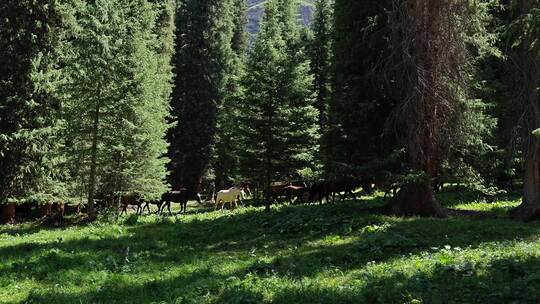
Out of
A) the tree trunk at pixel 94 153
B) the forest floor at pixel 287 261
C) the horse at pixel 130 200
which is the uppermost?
the tree trunk at pixel 94 153

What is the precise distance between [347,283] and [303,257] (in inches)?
141

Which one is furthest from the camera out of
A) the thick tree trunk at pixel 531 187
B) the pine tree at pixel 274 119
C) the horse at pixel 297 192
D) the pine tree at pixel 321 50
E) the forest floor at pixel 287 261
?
the pine tree at pixel 321 50

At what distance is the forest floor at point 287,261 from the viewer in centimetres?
1025

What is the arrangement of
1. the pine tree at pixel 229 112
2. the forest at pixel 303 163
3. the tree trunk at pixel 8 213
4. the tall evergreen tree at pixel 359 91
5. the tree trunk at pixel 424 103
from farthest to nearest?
the pine tree at pixel 229 112
the tree trunk at pixel 8 213
the tall evergreen tree at pixel 359 91
the tree trunk at pixel 424 103
the forest at pixel 303 163

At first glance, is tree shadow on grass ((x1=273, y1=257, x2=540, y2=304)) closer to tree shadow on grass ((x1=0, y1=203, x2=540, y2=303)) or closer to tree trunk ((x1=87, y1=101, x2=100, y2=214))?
tree shadow on grass ((x1=0, y1=203, x2=540, y2=303))

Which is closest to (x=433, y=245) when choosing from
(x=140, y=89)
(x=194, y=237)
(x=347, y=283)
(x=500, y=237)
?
(x=500, y=237)

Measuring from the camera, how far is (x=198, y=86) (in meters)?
52.7

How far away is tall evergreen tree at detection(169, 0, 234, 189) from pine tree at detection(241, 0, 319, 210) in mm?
25862

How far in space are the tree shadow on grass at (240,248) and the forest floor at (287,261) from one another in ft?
0.14

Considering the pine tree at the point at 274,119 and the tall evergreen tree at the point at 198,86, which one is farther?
the tall evergreen tree at the point at 198,86

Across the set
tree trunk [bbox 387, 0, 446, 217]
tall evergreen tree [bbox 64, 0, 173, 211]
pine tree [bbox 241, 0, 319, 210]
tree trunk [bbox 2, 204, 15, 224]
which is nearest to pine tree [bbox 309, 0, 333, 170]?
pine tree [bbox 241, 0, 319, 210]

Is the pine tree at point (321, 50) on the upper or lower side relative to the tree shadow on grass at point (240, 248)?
upper

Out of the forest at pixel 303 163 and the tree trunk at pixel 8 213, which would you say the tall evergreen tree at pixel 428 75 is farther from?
the tree trunk at pixel 8 213

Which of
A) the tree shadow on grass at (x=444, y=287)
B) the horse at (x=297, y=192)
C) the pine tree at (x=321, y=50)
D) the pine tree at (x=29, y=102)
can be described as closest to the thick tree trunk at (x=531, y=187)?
the tree shadow on grass at (x=444, y=287)
